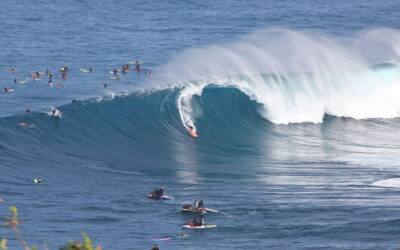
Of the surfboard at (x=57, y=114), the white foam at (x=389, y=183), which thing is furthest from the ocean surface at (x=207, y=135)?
the surfboard at (x=57, y=114)

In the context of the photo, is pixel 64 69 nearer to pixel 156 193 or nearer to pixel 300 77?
pixel 300 77

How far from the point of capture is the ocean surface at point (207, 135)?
33156 mm

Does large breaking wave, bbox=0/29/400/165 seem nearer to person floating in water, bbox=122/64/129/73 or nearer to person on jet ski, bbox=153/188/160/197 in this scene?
person floating in water, bbox=122/64/129/73

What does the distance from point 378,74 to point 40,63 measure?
29.7 m

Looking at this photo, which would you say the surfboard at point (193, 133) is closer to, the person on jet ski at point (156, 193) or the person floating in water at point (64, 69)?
the person on jet ski at point (156, 193)

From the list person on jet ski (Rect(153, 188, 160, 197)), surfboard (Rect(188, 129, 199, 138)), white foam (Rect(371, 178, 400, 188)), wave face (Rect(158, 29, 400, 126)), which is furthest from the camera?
wave face (Rect(158, 29, 400, 126))

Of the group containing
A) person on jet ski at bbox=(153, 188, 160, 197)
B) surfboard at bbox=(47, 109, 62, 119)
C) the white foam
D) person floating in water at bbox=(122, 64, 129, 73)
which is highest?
person floating in water at bbox=(122, 64, 129, 73)

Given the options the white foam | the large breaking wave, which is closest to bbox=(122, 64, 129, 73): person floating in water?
the large breaking wave

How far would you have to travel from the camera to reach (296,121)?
54.7 m

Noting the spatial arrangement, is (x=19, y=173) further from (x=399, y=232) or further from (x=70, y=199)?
(x=399, y=232)

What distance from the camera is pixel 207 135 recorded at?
164 feet

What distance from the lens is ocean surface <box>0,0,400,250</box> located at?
3316 cm

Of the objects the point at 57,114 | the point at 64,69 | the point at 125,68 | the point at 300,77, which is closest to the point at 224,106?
the point at 300,77

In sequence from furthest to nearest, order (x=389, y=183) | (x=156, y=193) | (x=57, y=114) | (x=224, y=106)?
(x=224, y=106) → (x=57, y=114) → (x=389, y=183) → (x=156, y=193)
